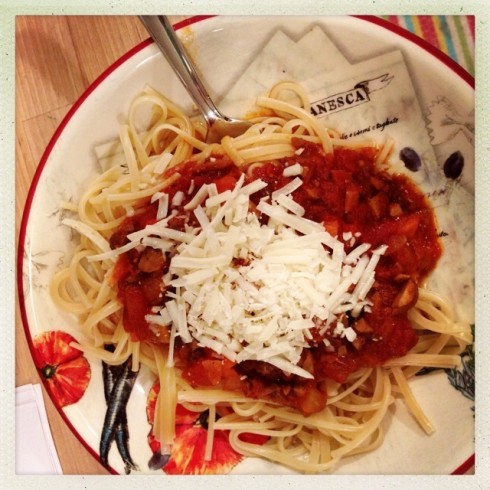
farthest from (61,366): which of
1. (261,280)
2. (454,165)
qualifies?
(454,165)

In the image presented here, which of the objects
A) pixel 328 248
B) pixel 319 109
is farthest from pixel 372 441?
pixel 319 109

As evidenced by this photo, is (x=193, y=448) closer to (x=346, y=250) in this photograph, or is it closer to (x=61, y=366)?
(x=61, y=366)

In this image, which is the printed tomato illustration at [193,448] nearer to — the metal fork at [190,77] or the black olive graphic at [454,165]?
the metal fork at [190,77]

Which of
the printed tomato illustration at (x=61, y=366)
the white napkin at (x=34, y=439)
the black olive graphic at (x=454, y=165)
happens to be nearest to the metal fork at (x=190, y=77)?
the black olive graphic at (x=454, y=165)

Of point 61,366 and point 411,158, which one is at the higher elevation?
point 411,158

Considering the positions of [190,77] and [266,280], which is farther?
[190,77]
